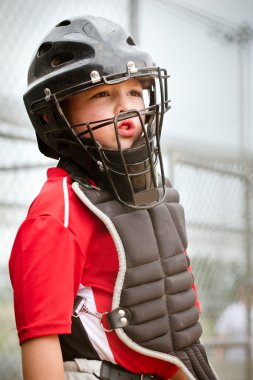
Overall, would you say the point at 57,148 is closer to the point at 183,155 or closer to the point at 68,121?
the point at 68,121

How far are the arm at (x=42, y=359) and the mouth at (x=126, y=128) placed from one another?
67cm

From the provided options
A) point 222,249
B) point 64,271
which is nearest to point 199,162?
point 222,249

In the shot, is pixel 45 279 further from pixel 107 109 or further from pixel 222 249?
pixel 222 249

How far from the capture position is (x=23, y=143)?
10.6 ft

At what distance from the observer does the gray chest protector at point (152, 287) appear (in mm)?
2016

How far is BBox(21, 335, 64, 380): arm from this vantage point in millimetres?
1848

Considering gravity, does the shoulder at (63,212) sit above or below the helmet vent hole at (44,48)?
below

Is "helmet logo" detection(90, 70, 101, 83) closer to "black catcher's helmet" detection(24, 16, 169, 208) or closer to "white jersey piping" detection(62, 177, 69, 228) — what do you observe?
"black catcher's helmet" detection(24, 16, 169, 208)

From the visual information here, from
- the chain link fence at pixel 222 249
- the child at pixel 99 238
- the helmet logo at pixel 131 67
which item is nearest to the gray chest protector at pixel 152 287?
the child at pixel 99 238

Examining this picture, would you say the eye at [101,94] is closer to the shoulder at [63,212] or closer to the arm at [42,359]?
the shoulder at [63,212]

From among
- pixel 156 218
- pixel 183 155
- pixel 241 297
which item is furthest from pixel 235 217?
pixel 156 218

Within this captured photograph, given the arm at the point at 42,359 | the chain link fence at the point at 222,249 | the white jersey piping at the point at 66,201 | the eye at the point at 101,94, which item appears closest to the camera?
the arm at the point at 42,359

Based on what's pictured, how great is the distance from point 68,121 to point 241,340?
3303 mm

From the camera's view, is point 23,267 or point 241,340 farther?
point 241,340
